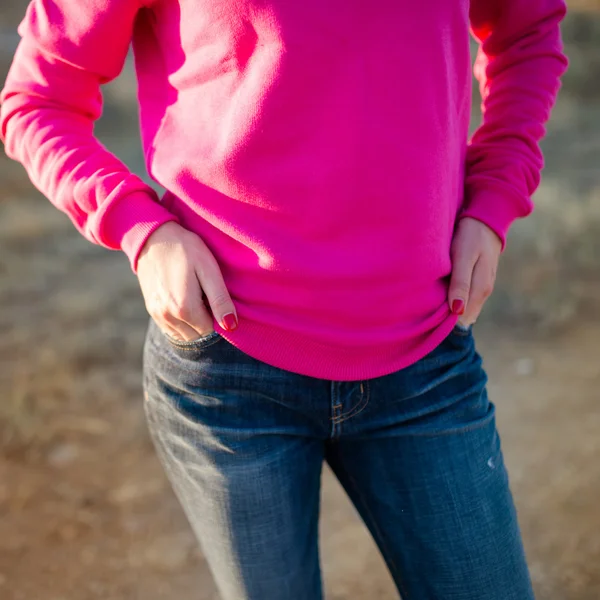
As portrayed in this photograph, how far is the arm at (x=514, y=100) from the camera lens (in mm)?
990

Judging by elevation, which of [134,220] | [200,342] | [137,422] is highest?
[134,220]

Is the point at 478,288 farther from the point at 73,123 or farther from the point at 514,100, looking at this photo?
the point at 73,123

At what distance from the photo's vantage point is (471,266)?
926 mm

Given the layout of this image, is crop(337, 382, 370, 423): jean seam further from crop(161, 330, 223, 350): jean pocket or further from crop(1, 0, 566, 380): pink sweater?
crop(161, 330, 223, 350): jean pocket

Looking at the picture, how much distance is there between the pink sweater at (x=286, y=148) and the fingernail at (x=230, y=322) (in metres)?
0.01

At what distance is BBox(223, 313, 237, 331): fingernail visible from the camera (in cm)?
83

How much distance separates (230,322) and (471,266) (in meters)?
0.30

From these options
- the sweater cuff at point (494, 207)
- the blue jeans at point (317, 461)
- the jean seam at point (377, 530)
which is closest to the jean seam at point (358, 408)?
the blue jeans at point (317, 461)

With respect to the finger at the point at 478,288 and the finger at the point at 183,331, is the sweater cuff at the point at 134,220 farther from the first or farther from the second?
the finger at the point at 478,288

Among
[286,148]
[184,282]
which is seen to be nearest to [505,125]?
[286,148]

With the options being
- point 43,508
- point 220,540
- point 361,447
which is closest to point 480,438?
point 361,447

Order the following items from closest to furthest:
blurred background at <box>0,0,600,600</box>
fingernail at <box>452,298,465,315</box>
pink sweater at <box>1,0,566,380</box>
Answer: pink sweater at <box>1,0,566,380</box>, fingernail at <box>452,298,465,315</box>, blurred background at <box>0,0,600,600</box>

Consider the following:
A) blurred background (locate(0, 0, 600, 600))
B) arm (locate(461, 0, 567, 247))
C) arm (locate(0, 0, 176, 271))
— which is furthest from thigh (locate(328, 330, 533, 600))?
blurred background (locate(0, 0, 600, 600))

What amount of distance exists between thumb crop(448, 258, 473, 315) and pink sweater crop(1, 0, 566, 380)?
1cm
